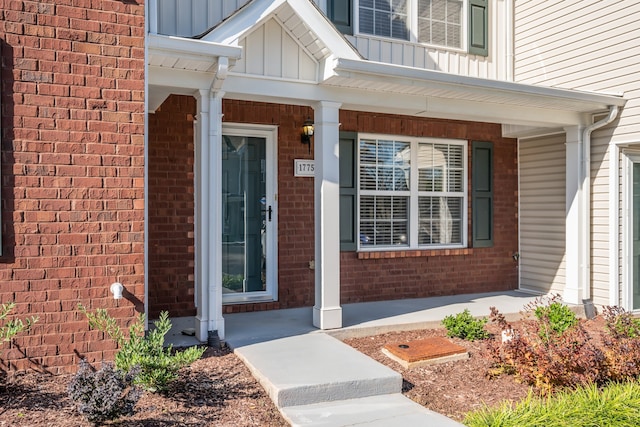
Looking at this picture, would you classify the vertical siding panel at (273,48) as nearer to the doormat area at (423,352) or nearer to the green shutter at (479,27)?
the doormat area at (423,352)

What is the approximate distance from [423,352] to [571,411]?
1511 mm

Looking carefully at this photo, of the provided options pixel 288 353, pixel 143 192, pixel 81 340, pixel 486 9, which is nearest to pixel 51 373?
pixel 81 340

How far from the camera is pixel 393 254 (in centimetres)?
756

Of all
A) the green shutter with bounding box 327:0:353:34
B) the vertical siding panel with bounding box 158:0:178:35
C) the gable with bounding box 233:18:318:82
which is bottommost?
the gable with bounding box 233:18:318:82

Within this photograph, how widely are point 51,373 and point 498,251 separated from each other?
21.4 ft

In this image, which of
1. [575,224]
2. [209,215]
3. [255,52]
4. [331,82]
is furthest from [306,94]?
[575,224]

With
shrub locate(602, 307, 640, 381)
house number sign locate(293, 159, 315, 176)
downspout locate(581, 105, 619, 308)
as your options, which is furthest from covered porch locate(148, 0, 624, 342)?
shrub locate(602, 307, 640, 381)

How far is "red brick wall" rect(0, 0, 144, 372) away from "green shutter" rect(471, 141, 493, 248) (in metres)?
5.35

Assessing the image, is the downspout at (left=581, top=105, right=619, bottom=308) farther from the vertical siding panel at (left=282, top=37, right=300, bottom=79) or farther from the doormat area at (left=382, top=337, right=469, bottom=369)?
the vertical siding panel at (left=282, top=37, right=300, bottom=79)

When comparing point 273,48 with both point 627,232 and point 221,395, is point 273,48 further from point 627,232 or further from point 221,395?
point 627,232

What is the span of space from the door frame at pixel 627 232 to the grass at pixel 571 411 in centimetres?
352

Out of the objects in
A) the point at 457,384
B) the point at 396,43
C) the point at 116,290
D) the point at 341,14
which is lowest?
Result: the point at 457,384

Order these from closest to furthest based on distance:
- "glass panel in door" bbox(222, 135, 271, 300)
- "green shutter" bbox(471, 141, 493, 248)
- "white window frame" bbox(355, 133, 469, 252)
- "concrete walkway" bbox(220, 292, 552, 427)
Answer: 1. "concrete walkway" bbox(220, 292, 552, 427)
2. "glass panel in door" bbox(222, 135, 271, 300)
3. "white window frame" bbox(355, 133, 469, 252)
4. "green shutter" bbox(471, 141, 493, 248)

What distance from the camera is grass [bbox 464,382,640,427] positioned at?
11.5 feet
